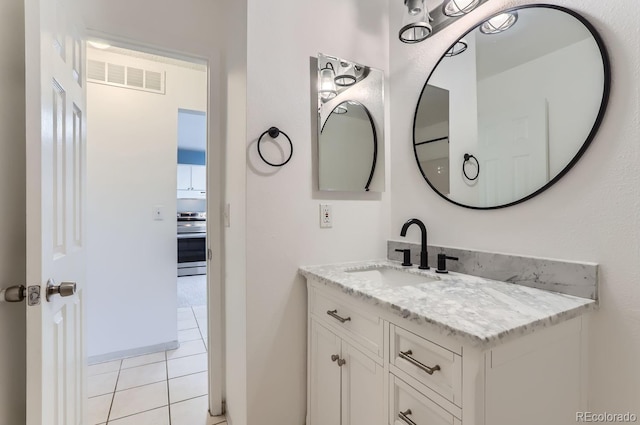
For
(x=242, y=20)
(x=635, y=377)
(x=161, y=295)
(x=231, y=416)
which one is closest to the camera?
(x=635, y=377)

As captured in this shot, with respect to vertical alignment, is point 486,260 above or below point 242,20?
below

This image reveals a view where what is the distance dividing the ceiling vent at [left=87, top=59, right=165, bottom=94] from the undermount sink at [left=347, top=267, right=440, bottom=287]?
2221 mm

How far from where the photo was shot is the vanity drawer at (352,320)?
99cm

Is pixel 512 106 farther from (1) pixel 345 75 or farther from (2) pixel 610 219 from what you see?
(1) pixel 345 75

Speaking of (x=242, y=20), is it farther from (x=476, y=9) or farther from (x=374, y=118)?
(x=476, y=9)

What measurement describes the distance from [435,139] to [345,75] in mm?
581

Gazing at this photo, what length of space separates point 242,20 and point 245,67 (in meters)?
0.26

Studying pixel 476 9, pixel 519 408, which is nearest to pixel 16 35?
pixel 476 9

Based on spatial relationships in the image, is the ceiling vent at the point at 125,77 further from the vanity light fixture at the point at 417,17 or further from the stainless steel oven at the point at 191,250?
the stainless steel oven at the point at 191,250

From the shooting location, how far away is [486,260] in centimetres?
125

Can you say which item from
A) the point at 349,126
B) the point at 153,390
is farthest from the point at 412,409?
the point at 153,390

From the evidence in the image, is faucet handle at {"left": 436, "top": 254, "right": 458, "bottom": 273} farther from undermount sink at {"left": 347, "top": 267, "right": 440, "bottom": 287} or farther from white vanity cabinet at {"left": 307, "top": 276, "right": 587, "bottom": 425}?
white vanity cabinet at {"left": 307, "top": 276, "right": 587, "bottom": 425}

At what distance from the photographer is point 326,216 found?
4.97ft

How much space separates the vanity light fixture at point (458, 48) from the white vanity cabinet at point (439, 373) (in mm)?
1178
